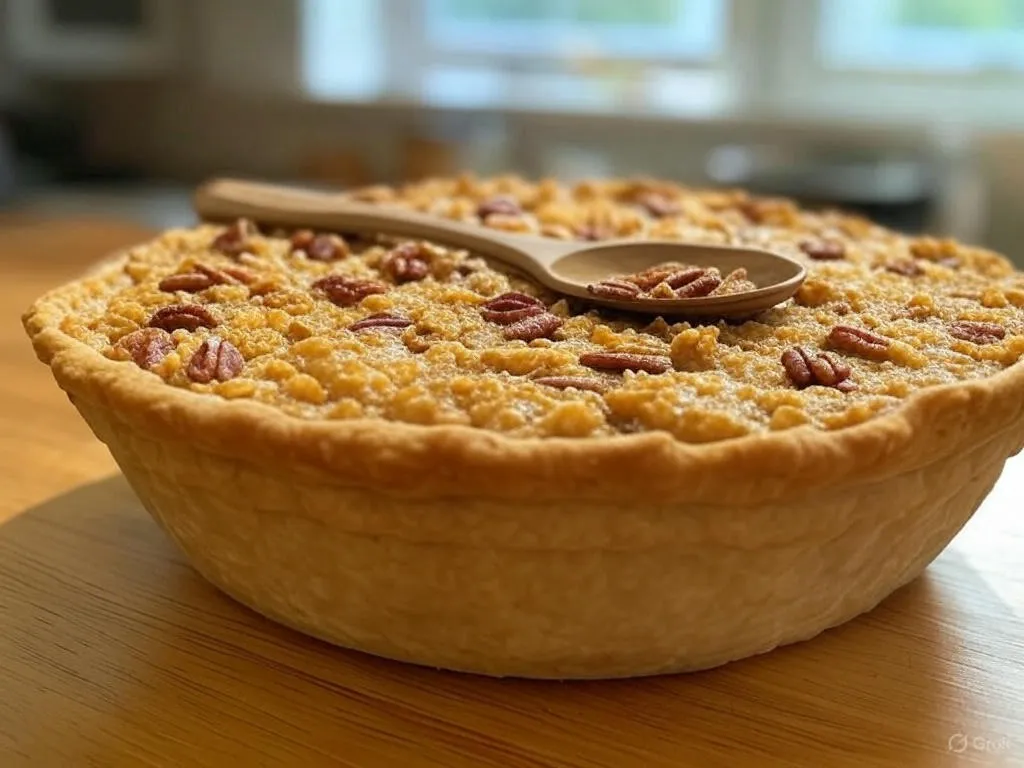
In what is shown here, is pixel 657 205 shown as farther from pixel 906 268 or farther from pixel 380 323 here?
pixel 380 323

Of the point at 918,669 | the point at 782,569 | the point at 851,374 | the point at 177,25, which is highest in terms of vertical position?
the point at 177,25

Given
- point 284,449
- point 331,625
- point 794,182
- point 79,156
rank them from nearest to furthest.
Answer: point 284,449 < point 331,625 < point 794,182 < point 79,156

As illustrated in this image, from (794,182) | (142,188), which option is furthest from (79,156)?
(794,182)

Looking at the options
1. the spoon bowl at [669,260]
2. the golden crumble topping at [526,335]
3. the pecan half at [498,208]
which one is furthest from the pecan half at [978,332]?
the pecan half at [498,208]

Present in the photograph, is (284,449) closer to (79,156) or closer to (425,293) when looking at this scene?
(425,293)

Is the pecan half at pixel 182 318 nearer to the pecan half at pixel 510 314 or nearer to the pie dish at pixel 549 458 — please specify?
the pie dish at pixel 549 458

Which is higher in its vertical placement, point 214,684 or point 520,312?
point 520,312

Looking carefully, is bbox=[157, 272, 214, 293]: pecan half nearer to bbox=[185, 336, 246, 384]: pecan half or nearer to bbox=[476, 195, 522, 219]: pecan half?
bbox=[185, 336, 246, 384]: pecan half

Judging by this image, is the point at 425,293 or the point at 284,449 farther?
the point at 425,293
